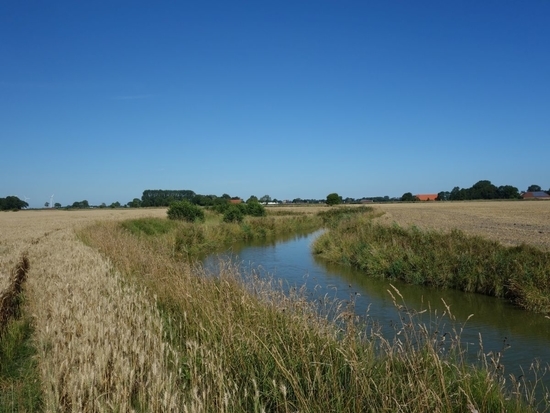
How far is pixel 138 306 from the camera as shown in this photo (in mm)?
5953

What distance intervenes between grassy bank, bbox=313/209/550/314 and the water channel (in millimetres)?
493

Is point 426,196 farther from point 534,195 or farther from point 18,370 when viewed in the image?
point 18,370

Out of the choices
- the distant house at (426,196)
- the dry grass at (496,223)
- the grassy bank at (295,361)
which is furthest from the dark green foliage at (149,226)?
the distant house at (426,196)

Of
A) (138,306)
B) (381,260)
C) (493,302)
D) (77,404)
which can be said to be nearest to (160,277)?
(138,306)

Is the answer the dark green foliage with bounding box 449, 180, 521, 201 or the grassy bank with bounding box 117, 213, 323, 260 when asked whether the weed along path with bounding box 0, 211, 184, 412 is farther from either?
the dark green foliage with bounding box 449, 180, 521, 201

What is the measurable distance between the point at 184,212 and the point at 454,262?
2700 cm

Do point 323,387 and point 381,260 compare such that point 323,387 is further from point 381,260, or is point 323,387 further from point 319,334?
point 381,260

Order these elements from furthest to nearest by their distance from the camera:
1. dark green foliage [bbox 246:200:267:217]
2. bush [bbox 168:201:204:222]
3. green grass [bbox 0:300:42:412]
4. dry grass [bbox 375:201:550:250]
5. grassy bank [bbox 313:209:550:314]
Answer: dark green foliage [bbox 246:200:267:217], bush [bbox 168:201:204:222], dry grass [bbox 375:201:550:250], grassy bank [bbox 313:209:550:314], green grass [bbox 0:300:42:412]

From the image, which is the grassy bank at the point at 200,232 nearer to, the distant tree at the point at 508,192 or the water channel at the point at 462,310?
the water channel at the point at 462,310

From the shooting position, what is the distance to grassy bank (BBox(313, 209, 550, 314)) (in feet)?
38.7

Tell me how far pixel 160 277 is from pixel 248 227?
96.0 ft

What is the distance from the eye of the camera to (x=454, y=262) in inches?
586

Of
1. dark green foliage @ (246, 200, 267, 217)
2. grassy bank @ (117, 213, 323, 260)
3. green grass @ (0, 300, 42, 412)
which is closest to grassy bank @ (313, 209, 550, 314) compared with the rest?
grassy bank @ (117, 213, 323, 260)

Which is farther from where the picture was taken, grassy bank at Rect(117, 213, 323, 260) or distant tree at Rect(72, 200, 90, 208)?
distant tree at Rect(72, 200, 90, 208)
